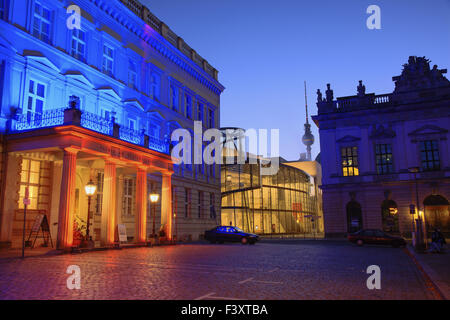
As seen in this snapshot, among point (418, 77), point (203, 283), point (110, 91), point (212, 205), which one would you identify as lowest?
point (203, 283)

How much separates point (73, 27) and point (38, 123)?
816cm

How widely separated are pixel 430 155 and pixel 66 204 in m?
38.7

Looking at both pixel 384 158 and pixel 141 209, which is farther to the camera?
pixel 384 158

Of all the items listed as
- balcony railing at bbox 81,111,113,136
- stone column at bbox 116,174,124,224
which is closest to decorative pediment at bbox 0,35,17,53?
balcony railing at bbox 81,111,113,136

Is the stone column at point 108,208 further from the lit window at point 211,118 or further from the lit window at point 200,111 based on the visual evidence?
the lit window at point 211,118

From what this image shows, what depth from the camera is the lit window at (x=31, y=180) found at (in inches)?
844

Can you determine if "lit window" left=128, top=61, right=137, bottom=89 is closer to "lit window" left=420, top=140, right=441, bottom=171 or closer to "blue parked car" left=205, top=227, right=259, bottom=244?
"blue parked car" left=205, top=227, right=259, bottom=244

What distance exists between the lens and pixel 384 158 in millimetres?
44031

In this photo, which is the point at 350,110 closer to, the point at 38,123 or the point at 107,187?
the point at 107,187

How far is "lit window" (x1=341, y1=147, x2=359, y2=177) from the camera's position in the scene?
147 ft

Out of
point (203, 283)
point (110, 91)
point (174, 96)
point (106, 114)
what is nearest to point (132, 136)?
→ point (106, 114)

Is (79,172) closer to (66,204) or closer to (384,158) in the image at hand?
(66,204)

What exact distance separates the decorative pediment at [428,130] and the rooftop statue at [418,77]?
4.93 m

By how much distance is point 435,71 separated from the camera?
4369cm
